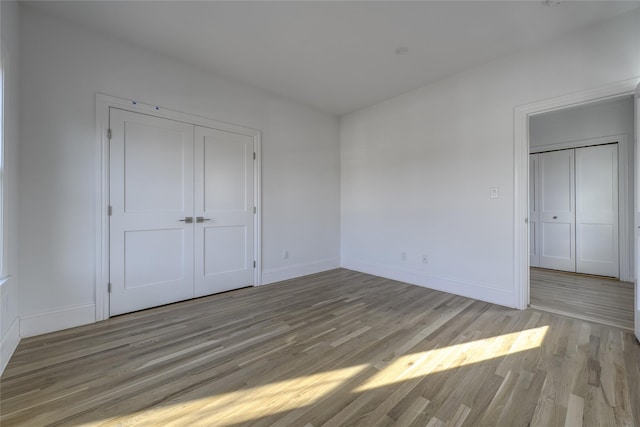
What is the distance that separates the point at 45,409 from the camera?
1467 millimetres

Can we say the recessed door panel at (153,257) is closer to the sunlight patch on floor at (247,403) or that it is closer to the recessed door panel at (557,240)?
the sunlight patch on floor at (247,403)

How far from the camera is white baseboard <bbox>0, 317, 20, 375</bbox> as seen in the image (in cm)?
182

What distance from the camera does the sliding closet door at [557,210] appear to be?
449cm

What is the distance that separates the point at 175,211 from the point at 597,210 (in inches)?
241

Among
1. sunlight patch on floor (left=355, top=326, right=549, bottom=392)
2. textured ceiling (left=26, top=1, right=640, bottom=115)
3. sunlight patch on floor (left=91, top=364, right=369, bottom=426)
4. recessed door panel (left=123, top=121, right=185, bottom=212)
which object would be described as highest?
textured ceiling (left=26, top=1, right=640, bottom=115)

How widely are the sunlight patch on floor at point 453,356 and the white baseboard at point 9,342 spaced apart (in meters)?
2.37

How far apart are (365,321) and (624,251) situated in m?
4.27

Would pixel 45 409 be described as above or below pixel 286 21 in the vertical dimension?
below

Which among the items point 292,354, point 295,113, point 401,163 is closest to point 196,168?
point 295,113

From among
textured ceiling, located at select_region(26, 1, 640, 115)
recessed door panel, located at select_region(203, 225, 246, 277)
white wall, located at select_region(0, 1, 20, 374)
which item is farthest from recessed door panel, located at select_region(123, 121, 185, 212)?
textured ceiling, located at select_region(26, 1, 640, 115)

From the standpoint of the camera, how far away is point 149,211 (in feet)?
9.55

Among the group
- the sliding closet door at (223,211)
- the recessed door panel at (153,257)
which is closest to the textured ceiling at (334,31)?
the sliding closet door at (223,211)

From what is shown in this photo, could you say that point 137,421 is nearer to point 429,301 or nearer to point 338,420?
point 338,420

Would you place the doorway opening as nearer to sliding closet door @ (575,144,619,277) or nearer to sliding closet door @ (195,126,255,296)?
sliding closet door @ (575,144,619,277)
